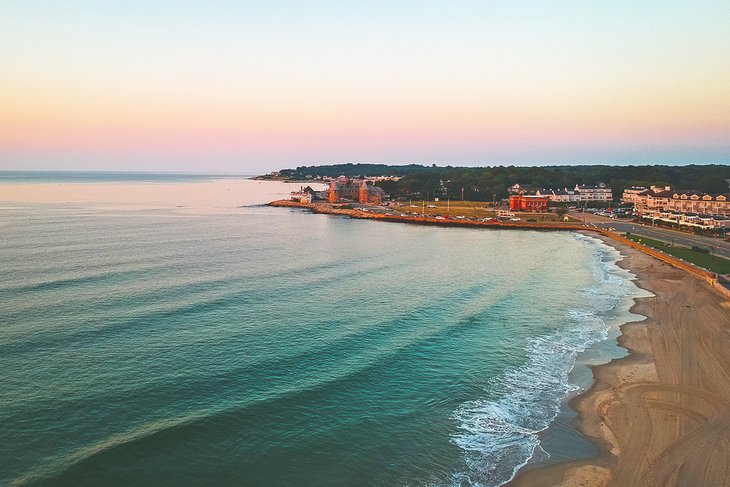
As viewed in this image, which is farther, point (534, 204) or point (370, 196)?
point (370, 196)

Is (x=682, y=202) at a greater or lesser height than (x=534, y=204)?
greater

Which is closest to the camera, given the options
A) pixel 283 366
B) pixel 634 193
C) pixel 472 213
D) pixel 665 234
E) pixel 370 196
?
pixel 283 366

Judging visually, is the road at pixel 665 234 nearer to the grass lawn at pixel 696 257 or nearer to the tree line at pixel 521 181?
the grass lawn at pixel 696 257

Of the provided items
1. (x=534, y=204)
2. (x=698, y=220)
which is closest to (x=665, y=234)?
(x=698, y=220)

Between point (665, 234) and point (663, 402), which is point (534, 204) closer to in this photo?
point (665, 234)

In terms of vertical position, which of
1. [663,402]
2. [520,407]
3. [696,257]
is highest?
[696,257]

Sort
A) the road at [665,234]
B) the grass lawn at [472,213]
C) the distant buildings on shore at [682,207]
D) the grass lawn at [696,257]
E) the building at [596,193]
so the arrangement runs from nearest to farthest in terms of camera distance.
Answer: the grass lawn at [696,257], the road at [665,234], the distant buildings on shore at [682,207], the grass lawn at [472,213], the building at [596,193]

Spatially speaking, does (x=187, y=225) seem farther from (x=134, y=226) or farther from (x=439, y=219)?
(x=439, y=219)

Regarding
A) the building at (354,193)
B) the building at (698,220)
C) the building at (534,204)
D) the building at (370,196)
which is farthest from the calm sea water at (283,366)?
the building at (354,193)
